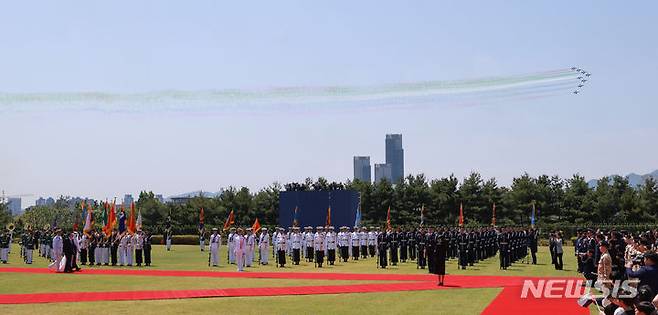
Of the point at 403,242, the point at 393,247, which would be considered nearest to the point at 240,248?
the point at 393,247

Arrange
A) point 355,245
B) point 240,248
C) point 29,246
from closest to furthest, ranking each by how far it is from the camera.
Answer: point 240,248, point 29,246, point 355,245

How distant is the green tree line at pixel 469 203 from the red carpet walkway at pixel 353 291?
A: 143 feet

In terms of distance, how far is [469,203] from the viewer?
71.8 meters

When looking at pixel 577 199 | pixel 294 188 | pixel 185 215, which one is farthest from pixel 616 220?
pixel 185 215

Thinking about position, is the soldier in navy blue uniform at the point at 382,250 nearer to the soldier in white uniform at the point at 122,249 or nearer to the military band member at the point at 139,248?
the military band member at the point at 139,248

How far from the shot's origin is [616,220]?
67125 mm

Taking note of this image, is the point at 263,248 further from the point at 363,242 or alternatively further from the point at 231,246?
the point at 363,242

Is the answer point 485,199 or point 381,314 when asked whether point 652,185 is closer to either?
point 485,199

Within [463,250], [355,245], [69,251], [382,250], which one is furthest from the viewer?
[355,245]

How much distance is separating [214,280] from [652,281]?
16.1 metres

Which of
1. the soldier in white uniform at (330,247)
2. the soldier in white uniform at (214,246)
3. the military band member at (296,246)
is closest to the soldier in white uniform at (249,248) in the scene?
the soldier in white uniform at (214,246)

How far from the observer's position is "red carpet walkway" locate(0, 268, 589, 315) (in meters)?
16.3

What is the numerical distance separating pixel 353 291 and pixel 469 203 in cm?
5333

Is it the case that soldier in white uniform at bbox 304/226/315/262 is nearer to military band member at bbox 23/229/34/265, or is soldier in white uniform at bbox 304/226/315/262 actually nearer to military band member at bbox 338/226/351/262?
military band member at bbox 338/226/351/262
